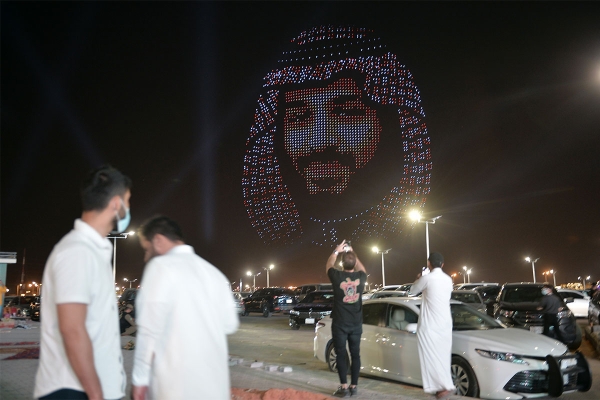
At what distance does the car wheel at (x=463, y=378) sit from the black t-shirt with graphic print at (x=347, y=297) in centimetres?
169

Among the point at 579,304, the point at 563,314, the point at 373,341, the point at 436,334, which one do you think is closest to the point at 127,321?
the point at 373,341

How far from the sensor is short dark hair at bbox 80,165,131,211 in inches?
122

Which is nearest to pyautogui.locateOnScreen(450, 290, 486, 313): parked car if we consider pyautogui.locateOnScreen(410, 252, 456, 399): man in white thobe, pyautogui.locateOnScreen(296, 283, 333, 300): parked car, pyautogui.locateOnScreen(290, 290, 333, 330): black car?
pyautogui.locateOnScreen(290, 290, 333, 330): black car

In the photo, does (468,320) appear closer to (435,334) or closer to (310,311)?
(435,334)

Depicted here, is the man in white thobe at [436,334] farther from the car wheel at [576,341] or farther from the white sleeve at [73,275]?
the car wheel at [576,341]

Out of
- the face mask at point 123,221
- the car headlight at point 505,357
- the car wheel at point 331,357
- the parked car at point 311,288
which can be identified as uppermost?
the parked car at point 311,288

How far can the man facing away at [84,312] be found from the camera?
2.76 m

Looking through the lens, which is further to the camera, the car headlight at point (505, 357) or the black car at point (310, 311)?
the black car at point (310, 311)

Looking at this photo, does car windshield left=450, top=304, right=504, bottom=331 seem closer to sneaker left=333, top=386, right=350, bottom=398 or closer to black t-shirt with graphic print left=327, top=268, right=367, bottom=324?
black t-shirt with graphic print left=327, top=268, right=367, bottom=324

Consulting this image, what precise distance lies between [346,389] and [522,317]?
29.6 feet

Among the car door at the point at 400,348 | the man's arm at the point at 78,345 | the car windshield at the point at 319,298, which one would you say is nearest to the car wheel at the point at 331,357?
the car door at the point at 400,348

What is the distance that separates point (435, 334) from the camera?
25.9 feet

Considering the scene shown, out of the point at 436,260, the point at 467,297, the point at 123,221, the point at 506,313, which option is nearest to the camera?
the point at 123,221

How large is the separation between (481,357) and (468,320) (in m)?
1.48
